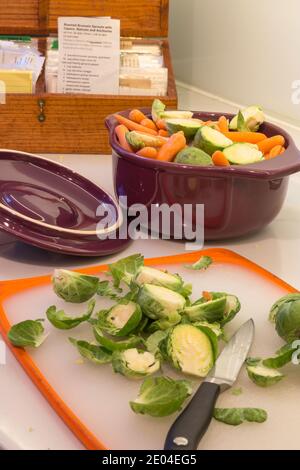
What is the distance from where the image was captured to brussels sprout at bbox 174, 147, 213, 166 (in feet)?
3.94

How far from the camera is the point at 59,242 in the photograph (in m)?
1.17

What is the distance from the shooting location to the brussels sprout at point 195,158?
1.20 meters

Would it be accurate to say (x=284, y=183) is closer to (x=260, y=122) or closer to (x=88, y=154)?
(x=260, y=122)

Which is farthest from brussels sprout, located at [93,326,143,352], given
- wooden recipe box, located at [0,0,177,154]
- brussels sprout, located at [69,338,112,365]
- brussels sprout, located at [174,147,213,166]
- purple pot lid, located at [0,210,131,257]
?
wooden recipe box, located at [0,0,177,154]

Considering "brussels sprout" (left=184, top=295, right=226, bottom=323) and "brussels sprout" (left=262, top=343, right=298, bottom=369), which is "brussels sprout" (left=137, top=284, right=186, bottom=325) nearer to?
"brussels sprout" (left=184, top=295, right=226, bottom=323)

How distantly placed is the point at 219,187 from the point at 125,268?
0.71 feet

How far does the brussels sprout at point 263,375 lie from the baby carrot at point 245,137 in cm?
52

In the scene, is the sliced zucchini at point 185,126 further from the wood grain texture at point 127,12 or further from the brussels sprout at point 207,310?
the wood grain texture at point 127,12

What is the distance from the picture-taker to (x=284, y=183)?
1.26 meters

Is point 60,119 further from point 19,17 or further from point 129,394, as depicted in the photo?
point 129,394

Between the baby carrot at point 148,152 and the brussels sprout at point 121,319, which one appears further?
the baby carrot at point 148,152

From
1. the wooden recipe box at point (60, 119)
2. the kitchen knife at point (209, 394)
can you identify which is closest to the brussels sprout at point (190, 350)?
the kitchen knife at point (209, 394)
